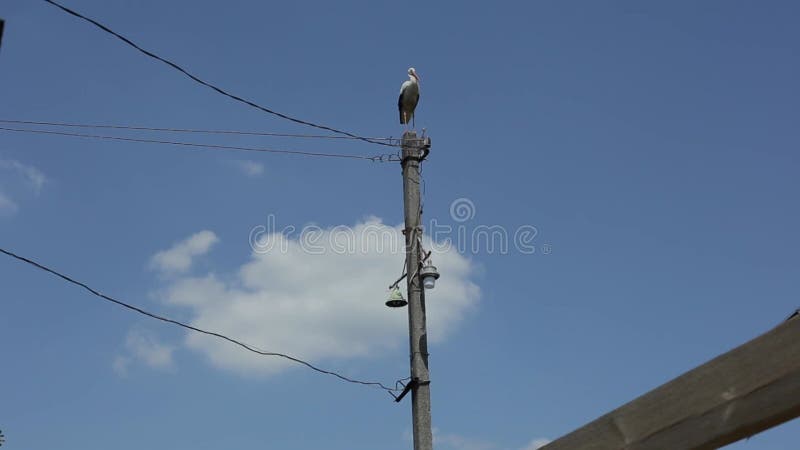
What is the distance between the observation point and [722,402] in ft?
9.16

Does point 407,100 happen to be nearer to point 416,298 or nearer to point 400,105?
point 400,105

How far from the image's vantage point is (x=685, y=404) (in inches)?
113

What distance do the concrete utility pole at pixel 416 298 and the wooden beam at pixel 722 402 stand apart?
209 inches

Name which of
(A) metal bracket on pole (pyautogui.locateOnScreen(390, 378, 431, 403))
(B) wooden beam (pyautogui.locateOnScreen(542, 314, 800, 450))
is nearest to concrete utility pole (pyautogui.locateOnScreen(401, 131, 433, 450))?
(A) metal bracket on pole (pyautogui.locateOnScreen(390, 378, 431, 403))

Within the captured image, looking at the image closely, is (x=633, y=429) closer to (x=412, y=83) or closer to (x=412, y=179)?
(x=412, y=179)

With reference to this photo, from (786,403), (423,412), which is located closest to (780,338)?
(786,403)

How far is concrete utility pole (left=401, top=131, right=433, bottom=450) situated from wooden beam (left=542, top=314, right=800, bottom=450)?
5313mm

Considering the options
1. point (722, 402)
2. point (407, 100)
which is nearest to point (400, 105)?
point (407, 100)

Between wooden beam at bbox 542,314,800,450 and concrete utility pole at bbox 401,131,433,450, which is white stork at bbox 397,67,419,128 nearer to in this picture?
concrete utility pole at bbox 401,131,433,450

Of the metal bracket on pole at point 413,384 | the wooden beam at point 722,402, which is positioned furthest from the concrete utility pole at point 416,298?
the wooden beam at point 722,402

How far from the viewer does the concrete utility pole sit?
27.0ft

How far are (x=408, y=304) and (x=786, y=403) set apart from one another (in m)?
6.17

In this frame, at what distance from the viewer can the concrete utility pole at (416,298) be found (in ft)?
27.0

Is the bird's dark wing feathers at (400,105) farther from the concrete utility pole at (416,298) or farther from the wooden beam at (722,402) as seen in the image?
the wooden beam at (722,402)
